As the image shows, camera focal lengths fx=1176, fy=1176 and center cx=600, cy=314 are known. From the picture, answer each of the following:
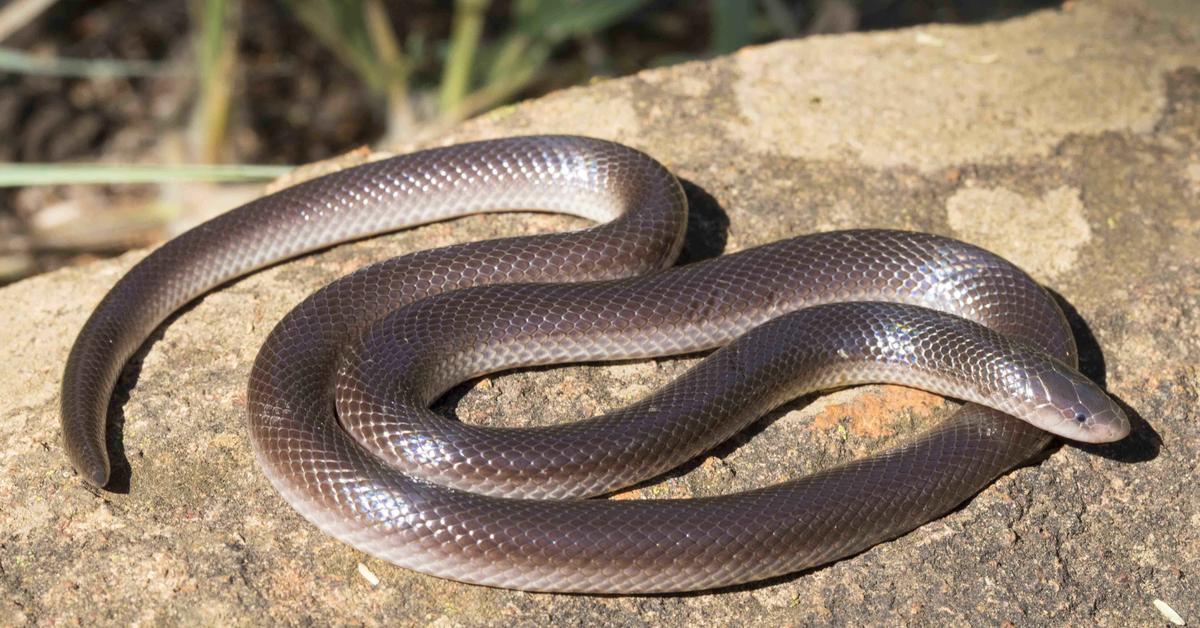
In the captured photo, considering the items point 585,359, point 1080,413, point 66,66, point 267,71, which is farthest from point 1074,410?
point 267,71

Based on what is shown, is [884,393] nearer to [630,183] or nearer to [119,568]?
[630,183]

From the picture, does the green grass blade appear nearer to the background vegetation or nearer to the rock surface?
the background vegetation

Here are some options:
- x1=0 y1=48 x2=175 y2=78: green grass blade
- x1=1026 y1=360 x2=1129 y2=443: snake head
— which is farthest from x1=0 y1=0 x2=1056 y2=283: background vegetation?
x1=1026 y1=360 x2=1129 y2=443: snake head

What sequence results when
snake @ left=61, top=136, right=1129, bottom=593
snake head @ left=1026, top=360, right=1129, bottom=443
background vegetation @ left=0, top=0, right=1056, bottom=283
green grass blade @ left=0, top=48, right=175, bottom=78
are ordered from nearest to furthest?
1. snake @ left=61, top=136, right=1129, bottom=593
2. snake head @ left=1026, top=360, right=1129, bottom=443
3. green grass blade @ left=0, top=48, right=175, bottom=78
4. background vegetation @ left=0, top=0, right=1056, bottom=283

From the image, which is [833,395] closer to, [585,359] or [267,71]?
[585,359]

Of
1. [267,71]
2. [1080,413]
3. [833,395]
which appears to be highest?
[1080,413]

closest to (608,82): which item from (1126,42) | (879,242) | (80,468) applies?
(879,242)
